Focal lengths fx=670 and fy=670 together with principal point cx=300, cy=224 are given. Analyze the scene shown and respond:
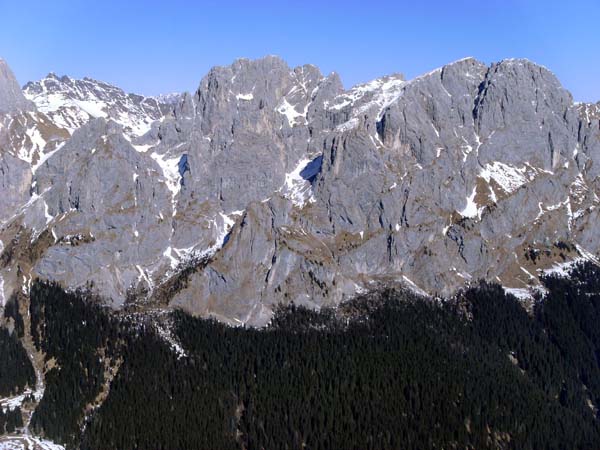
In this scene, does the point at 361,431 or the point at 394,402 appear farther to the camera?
the point at 394,402

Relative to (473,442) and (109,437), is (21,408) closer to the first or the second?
(109,437)

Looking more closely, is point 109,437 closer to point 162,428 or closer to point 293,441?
point 162,428

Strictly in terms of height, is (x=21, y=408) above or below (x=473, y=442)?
below

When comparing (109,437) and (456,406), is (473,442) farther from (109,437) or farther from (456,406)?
(109,437)

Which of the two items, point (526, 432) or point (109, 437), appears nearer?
point (109, 437)

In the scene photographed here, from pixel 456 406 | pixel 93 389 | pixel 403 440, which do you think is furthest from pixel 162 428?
pixel 456 406

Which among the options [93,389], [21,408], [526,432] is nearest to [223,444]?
[93,389]

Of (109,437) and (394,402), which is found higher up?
(394,402)

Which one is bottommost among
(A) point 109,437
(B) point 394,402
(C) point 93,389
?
(A) point 109,437
